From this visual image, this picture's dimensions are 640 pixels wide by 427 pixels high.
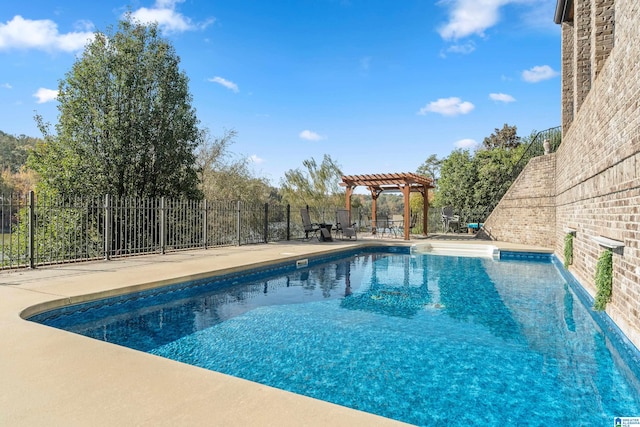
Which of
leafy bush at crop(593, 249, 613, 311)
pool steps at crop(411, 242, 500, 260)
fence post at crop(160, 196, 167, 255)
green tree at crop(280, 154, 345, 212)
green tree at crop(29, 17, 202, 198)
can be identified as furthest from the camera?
green tree at crop(280, 154, 345, 212)

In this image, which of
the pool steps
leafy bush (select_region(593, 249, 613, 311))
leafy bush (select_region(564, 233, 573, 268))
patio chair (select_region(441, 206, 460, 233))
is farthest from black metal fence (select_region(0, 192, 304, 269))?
leafy bush (select_region(564, 233, 573, 268))

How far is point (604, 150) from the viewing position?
4.72m

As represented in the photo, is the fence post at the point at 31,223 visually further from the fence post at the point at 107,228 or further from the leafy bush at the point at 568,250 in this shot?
the leafy bush at the point at 568,250

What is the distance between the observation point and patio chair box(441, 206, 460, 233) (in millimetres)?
17312

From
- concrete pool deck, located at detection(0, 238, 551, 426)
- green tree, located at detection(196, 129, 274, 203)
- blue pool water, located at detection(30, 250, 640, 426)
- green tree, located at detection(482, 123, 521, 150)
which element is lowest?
blue pool water, located at detection(30, 250, 640, 426)

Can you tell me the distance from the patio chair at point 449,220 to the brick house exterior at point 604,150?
6.28 metres

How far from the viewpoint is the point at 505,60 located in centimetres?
1421

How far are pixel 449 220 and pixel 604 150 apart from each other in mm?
13229

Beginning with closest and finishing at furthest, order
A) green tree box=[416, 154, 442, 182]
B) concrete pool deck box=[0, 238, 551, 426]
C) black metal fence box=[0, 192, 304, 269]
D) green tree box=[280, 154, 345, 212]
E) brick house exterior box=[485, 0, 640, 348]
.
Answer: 1. concrete pool deck box=[0, 238, 551, 426]
2. brick house exterior box=[485, 0, 640, 348]
3. black metal fence box=[0, 192, 304, 269]
4. green tree box=[280, 154, 345, 212]
5. green tree box=[416, 154, 442, 182]

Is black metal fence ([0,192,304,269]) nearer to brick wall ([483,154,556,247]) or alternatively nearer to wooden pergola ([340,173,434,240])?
wooden pergola ([340,173,434,240])

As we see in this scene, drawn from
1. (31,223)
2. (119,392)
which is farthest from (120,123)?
(119,392)

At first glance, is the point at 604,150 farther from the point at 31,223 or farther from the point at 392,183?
the point at 392,183

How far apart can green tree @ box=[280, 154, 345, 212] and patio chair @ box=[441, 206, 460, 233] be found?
6312mm

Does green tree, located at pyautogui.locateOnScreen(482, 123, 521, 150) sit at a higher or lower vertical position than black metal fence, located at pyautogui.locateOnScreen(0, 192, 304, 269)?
higher
